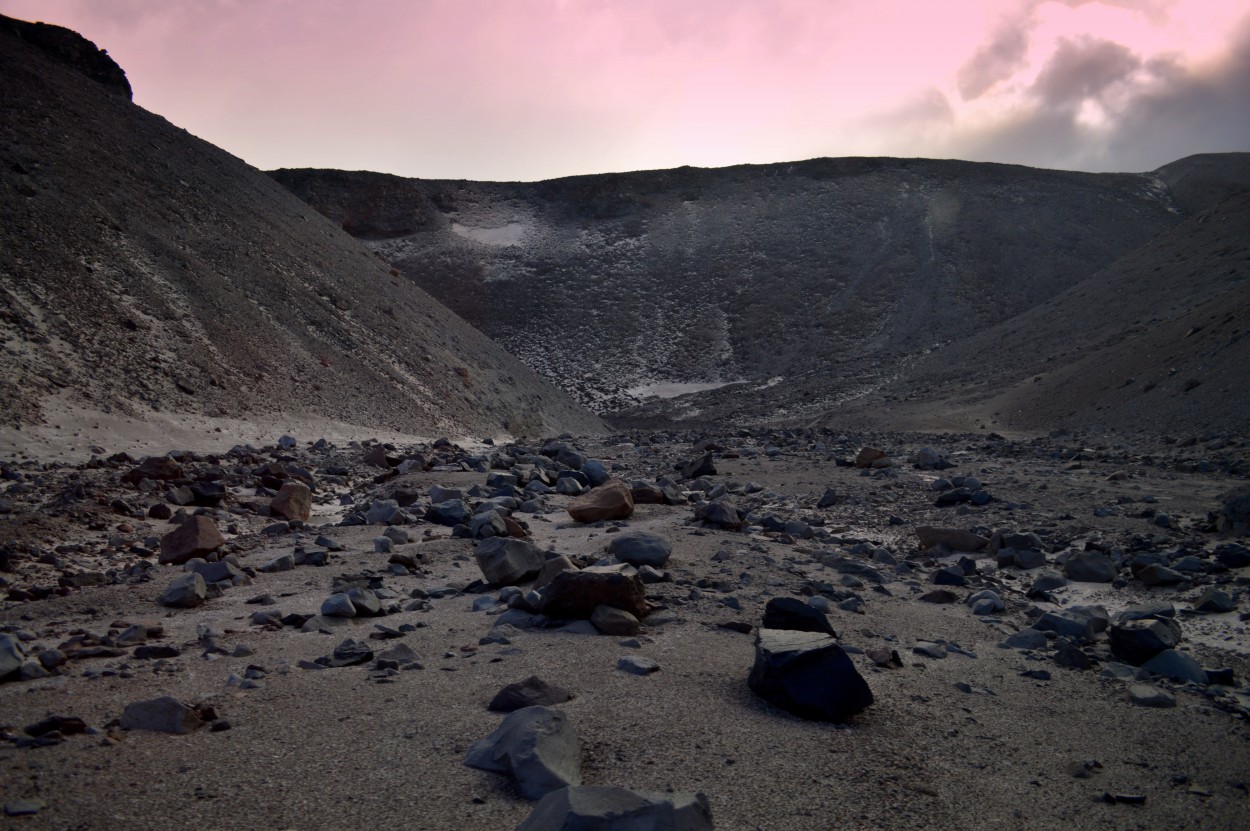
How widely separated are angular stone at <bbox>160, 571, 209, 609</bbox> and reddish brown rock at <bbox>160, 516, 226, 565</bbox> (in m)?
1.16

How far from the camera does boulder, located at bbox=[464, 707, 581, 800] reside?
271cm

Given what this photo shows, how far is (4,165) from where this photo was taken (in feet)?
58.3

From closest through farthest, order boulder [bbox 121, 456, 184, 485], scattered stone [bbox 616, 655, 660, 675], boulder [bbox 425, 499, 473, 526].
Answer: scattered stone [bbox 616, 655, 660, 675] → boulder [bbox 425, 499, 473, 526] → boulder [bbox 121, 456, 184, 485]

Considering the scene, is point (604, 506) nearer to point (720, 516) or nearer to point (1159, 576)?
point (720, 516)

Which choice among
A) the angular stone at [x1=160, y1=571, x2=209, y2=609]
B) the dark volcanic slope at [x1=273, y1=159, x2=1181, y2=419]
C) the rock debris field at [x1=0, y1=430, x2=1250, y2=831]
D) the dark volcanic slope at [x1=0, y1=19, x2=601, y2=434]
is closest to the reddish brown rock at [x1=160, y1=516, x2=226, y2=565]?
the rock debris field at [x1=0, y1=430, x2=1250, y2=831]

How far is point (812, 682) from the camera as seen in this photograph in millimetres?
3453

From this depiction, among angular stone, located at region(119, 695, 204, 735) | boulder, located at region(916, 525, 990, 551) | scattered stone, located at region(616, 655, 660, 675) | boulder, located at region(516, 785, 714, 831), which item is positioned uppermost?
boulder, located at region(516, 785, 714, 831)

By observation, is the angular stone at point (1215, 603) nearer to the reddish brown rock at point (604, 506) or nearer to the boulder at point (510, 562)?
the boulder at point (510, 562)

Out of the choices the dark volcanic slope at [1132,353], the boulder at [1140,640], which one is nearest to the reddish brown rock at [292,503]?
the boulder at [1140,640]

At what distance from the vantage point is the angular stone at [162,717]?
306cm

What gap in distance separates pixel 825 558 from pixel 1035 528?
2.64 meters

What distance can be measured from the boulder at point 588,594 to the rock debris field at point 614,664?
0.5 inches

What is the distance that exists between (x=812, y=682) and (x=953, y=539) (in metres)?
4.63

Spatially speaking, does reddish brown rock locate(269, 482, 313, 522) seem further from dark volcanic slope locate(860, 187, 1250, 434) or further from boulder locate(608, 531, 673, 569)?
dark volcanic slope locate(860, 187, 1250, 434)
